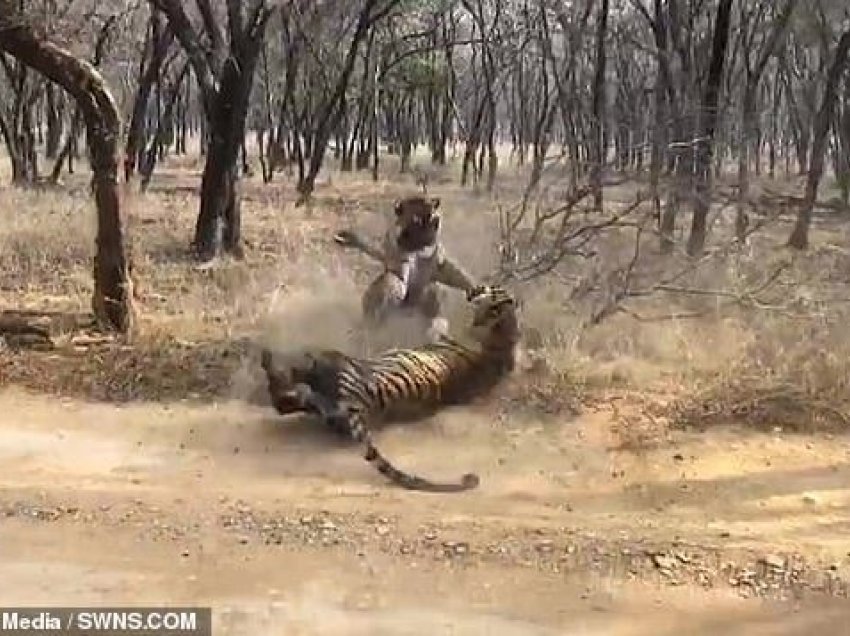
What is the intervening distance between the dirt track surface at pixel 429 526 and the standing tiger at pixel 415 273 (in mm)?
973

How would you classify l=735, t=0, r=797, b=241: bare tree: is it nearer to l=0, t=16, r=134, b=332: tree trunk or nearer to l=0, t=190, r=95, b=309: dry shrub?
l=0, t=16, r=134, b=332: tree trunk

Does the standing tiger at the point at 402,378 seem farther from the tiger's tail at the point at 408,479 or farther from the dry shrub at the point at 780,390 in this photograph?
the dry shrub at the point at 780,390

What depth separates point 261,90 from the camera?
102 feet

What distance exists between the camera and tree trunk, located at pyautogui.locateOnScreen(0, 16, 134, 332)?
8688 mm

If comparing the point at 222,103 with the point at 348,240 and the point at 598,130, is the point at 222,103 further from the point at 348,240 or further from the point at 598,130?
the point at 348,240

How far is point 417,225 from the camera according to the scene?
25.5ft

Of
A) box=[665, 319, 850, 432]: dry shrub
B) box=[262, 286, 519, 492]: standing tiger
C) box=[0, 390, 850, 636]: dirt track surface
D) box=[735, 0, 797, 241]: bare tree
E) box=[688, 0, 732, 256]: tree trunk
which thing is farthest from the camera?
box=[735, 0, 797, 241]: bare tree

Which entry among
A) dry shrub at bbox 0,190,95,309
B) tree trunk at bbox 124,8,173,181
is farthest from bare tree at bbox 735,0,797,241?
tree trunk at bbox 124,8,173,181

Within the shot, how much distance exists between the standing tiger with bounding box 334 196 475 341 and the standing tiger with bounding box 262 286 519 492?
0.30 metres

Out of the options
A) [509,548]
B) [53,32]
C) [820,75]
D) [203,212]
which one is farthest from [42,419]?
[820,75]

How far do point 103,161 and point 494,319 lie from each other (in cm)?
301

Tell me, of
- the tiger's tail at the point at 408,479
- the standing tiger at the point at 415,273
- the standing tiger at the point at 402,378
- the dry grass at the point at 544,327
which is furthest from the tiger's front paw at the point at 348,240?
the tiger's tail at the point at 408,479

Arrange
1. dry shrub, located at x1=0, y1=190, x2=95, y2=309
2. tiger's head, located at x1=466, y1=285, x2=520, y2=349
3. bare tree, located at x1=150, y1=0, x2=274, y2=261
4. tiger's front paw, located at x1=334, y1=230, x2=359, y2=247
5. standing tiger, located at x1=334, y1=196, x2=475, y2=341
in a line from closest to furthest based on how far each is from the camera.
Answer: tiger's head, located at x1=466, y1=285, x2=520, y2=349
standing tiger, located at x1=334, y1=196, x2=475, y2=341
tiger's front paw, located at x1=334, y1=230, x2=359, y2=247
dry shrub, located at x1=0, y1=190, x2=95, y2=309
bare tree, located at x1=150, y1=0, x2=274, y2=261

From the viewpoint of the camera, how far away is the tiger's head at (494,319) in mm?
7352
